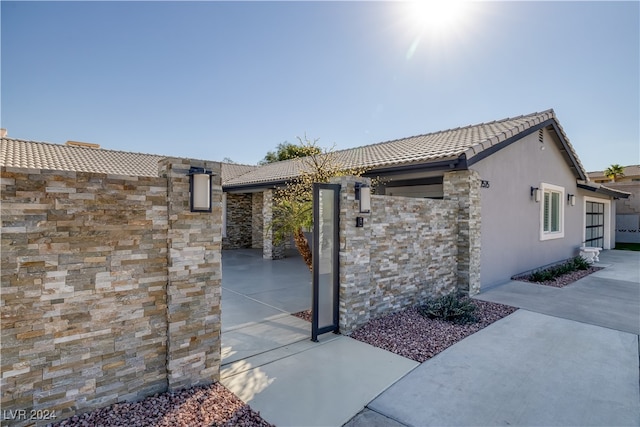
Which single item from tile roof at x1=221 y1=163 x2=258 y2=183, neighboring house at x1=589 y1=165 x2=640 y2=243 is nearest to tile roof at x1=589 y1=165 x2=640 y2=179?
neighboring house at x1=589 y1=165 x2=640 y2=243

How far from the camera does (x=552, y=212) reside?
1362 cm

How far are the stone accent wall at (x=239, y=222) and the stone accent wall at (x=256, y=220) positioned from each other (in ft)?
0.44

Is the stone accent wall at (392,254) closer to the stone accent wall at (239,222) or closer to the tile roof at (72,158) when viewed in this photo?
the tile roof at (72,158)

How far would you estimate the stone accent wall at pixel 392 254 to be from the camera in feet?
20.0

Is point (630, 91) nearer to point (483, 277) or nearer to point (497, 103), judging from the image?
point (497, 103)

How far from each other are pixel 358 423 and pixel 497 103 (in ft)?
53.2

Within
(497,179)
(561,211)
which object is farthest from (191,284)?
(561,211)

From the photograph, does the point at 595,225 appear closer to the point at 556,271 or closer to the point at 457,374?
the point at 556,271

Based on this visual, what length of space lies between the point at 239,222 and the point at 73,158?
28.9 feet

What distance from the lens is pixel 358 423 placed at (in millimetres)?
3438

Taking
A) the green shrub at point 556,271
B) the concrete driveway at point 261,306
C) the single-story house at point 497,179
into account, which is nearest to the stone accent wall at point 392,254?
the concrete driveway at point 261,306

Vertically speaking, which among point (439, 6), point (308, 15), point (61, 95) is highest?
point (308, 15)

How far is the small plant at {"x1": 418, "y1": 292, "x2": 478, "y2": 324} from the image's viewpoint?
680cm

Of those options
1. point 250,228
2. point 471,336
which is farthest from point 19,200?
point 250,228
